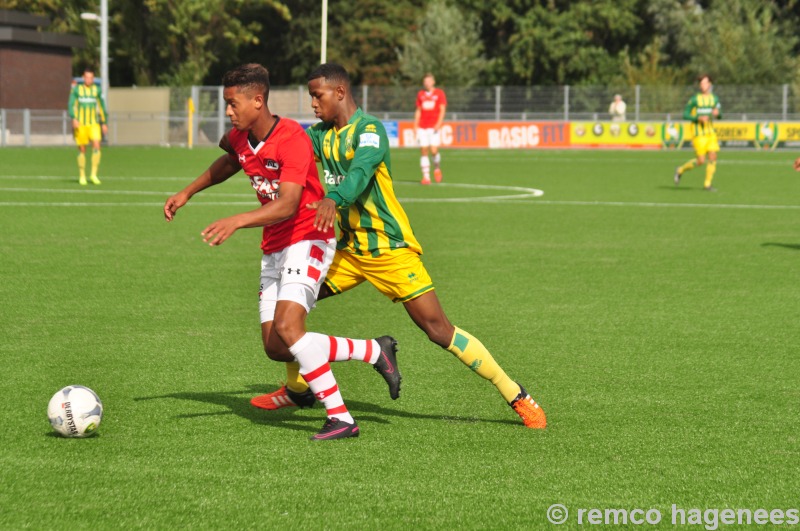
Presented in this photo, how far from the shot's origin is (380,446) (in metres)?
5.94

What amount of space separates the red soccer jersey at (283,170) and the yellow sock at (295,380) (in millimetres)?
721

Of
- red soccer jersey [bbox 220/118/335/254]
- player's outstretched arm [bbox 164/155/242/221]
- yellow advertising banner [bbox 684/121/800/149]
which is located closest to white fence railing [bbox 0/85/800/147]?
yellow advertising banner [bbox 684/121/800/149]

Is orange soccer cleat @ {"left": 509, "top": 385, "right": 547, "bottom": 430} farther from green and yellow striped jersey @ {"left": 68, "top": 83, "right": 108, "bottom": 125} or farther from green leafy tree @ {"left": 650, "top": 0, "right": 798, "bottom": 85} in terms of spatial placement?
green leafy tree @ {"left": 650, "top": 0, "right": 798, "bottom": 85}

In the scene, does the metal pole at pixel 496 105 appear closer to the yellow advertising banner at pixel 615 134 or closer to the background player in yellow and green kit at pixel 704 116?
the yellow advertising banner at pixel 615 134

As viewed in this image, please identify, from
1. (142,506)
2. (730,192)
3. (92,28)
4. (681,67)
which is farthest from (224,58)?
(142,506)

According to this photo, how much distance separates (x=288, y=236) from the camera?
6.30 m

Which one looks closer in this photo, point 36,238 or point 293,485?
point 293,485

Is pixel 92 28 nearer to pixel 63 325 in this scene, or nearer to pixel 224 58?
pixel 224 58

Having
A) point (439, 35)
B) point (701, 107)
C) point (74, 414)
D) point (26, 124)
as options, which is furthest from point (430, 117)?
point (439, 35)

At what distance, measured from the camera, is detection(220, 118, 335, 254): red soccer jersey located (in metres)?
6.12

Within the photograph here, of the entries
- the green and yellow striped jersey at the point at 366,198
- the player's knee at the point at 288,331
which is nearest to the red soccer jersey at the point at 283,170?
the green and yellow striped jersey at the point at 366,198

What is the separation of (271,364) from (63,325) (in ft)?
6.90

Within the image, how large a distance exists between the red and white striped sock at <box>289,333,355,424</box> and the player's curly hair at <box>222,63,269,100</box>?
1.30m

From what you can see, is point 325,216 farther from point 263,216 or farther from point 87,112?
point 87,112
